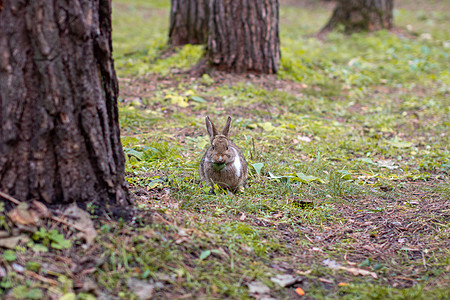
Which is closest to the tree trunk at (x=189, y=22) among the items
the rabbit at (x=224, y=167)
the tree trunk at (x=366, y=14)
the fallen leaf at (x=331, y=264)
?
the rabbit at (x=224, y=167)

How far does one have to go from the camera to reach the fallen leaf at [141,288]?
2369mm

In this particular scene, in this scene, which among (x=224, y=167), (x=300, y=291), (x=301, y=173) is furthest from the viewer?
(x=301, y=173)

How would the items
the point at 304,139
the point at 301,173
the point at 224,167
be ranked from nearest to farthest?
the point at 224,167 → the point at 301,173 → the point at 304,139

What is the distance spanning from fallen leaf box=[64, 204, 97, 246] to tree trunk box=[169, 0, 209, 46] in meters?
5.97

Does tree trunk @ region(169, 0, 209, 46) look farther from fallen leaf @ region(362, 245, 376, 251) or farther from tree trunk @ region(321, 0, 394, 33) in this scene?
fallen leaf @ region(362, 245, 376, 251)

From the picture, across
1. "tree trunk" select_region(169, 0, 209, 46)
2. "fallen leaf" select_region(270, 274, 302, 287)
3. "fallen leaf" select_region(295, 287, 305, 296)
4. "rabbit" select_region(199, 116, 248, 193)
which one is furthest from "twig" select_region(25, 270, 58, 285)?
"tree trunk" select_region(169, 0, 209, 46)

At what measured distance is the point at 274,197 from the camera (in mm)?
4098

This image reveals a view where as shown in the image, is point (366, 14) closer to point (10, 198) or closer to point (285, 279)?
point (285, 279)

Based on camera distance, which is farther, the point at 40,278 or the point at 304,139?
the point at 304,139

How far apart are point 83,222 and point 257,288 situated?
3.71 ft

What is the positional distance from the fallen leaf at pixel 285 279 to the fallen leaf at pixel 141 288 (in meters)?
0.76

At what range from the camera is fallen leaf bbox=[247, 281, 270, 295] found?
258cm

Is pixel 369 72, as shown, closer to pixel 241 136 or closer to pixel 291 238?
pixel 241 136

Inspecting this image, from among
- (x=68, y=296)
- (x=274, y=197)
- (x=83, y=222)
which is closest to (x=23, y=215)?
(x=83, y=222)
